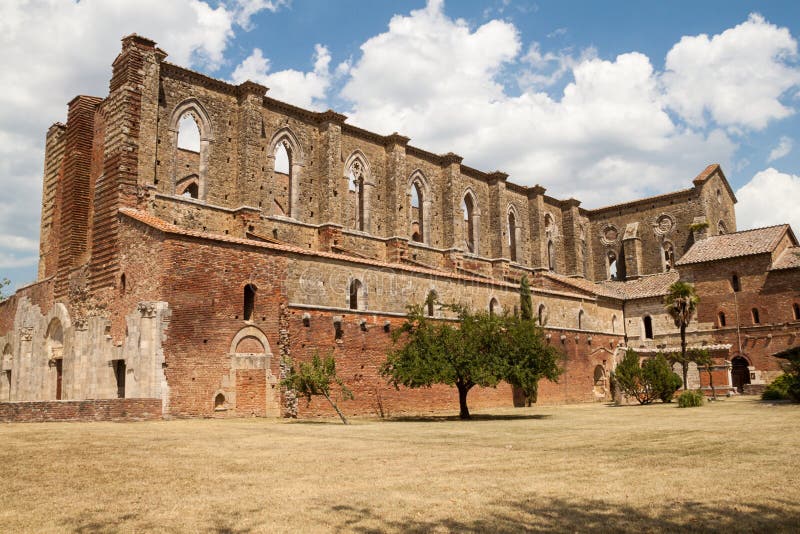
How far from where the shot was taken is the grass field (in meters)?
6.48

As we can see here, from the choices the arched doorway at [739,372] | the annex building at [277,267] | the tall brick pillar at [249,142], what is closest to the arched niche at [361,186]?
the annex building at [277,267]

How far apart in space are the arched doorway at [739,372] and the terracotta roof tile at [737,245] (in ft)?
19.9

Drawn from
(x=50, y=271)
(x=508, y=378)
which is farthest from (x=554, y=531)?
(x=50, y=271)

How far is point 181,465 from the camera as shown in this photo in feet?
33.4

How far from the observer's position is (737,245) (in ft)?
132

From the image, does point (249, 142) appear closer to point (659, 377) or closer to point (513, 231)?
point (659, 377)

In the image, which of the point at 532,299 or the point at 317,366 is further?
the point at 532,299

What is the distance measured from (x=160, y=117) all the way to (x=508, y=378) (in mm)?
17327

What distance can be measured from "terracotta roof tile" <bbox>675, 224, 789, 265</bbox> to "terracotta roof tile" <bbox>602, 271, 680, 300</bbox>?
2.55 m

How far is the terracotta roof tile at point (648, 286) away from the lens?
43281mm

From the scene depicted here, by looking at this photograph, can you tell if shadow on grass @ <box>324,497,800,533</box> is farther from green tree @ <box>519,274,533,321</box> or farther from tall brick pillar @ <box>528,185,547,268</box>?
tall brick pillar @ <box>528,185,547,268</box>

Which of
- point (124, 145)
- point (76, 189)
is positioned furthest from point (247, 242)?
point (76, 189)

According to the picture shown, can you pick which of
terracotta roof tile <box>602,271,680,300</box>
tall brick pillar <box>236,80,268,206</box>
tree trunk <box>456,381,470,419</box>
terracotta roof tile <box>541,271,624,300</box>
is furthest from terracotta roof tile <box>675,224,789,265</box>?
tall brick pillar <box>236,80,268,206</box>

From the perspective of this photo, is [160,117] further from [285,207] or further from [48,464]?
[48,464]
